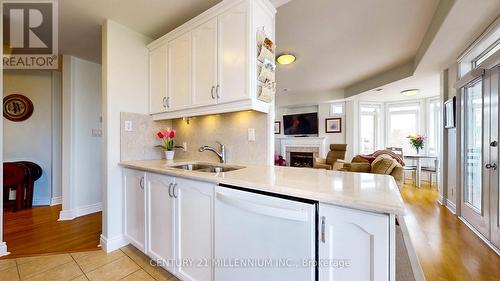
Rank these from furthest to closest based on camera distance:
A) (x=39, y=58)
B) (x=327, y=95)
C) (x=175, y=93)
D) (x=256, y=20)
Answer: (x=327, y=95) < (x=39, y=58) < (x=175, y=93) < (x=256, y=20)

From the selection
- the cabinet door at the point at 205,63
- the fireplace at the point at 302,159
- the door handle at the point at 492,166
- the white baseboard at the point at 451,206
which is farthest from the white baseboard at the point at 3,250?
the fireplace at the point at 302,159

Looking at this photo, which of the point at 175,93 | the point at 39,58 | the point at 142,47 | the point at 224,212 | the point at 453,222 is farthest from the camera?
Result: the point at 39,58

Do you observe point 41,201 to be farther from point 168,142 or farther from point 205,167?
point 205,167

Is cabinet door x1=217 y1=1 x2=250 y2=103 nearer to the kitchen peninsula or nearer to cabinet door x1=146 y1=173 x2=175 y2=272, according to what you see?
the kitchen peninsula

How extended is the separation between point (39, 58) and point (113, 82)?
2.02m

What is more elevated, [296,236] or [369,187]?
[369,187]

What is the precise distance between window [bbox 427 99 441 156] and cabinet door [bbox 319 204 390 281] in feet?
20.6

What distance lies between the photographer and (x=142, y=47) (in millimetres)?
2383

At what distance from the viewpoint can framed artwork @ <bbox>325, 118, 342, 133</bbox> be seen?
6051mm

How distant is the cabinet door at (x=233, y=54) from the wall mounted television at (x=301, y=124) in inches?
202

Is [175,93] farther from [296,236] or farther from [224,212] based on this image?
[296,236]

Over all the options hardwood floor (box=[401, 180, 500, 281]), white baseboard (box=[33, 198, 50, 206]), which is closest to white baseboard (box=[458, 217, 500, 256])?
hardwood floor (box=[401, 180, 500, 281])

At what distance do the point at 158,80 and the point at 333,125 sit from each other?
5.15m

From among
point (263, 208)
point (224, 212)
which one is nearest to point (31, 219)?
point (224, 212)
